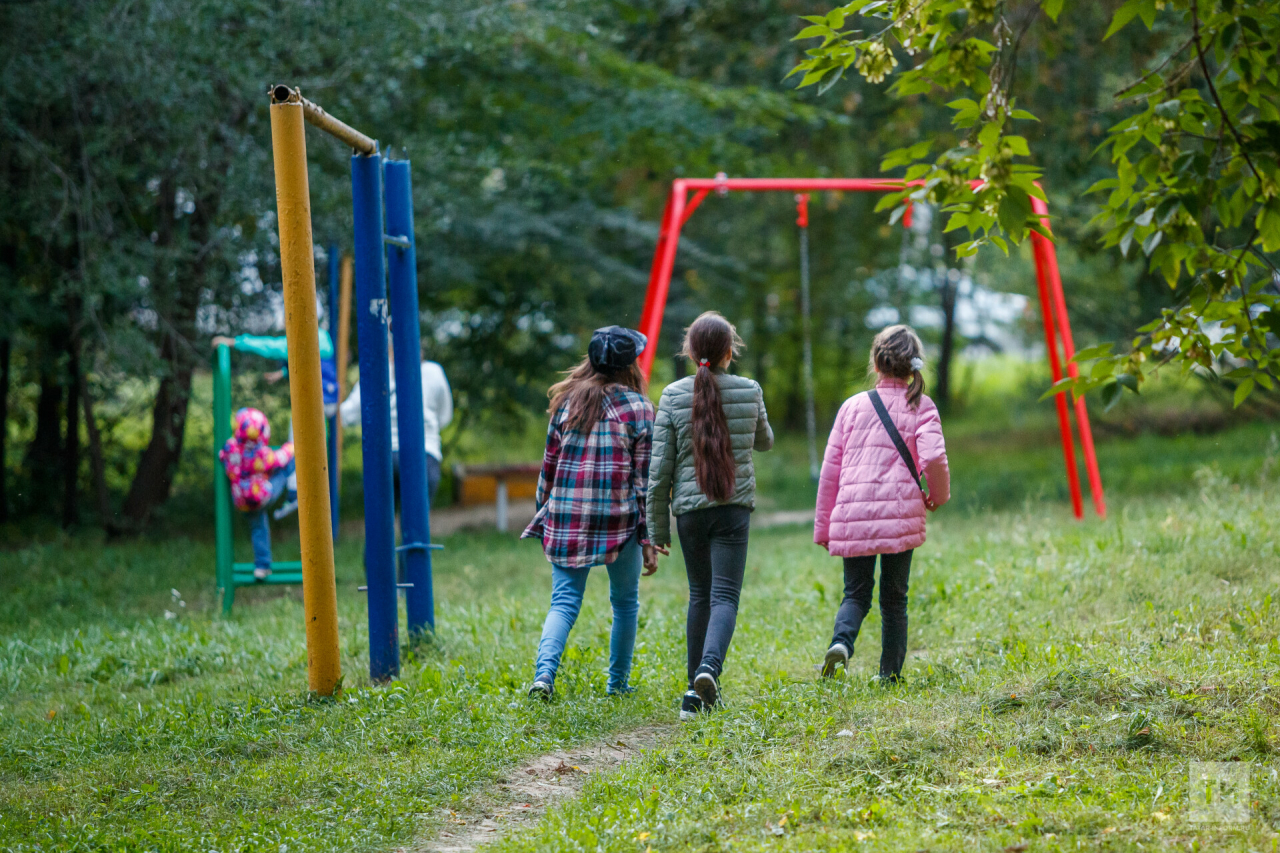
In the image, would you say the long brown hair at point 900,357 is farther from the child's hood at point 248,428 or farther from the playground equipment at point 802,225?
the child's hood at point 248,428

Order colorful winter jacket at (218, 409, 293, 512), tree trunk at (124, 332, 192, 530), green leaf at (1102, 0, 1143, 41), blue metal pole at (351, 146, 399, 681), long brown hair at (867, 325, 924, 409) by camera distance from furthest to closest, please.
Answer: tree trunk at (124, 332, 192, 530) → colorful winter jacket at (218, 409, 293, 512) → blue metal pole at (351, 146, 399, 681) → long brown hair at (867, 325, 924, 409) → green leaf at (1102, 0, 1143, 41)

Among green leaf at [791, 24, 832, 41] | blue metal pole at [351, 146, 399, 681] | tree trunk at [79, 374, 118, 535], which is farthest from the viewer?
tree trunk at [79, 374, 118, 535]

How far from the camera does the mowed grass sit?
11.3ft

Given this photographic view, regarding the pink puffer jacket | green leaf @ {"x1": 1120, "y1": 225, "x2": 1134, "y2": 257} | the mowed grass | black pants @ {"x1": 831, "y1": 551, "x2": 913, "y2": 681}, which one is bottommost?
the mowed grass

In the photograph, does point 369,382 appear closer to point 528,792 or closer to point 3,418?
point 528,792

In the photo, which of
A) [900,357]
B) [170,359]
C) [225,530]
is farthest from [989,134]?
[170,359]

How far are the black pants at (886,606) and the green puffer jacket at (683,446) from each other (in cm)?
56

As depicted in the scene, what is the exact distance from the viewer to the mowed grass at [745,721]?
3.44m

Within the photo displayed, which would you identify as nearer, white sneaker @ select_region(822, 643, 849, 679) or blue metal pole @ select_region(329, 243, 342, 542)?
white sneaker @ select_region(822, 643, 849, 679)

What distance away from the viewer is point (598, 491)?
16.1 feet

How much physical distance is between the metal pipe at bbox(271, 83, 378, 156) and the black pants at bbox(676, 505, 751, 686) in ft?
7.36

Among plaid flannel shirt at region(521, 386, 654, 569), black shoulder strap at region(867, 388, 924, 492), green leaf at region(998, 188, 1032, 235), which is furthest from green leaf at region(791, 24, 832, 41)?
plaid flannel shirt at region(521, 386, 654, 569)

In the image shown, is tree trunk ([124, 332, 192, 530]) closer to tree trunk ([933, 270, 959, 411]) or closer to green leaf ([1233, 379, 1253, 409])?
green leaf ([1233, 379, 1253, 409])

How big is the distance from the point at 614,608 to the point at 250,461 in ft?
13.1
